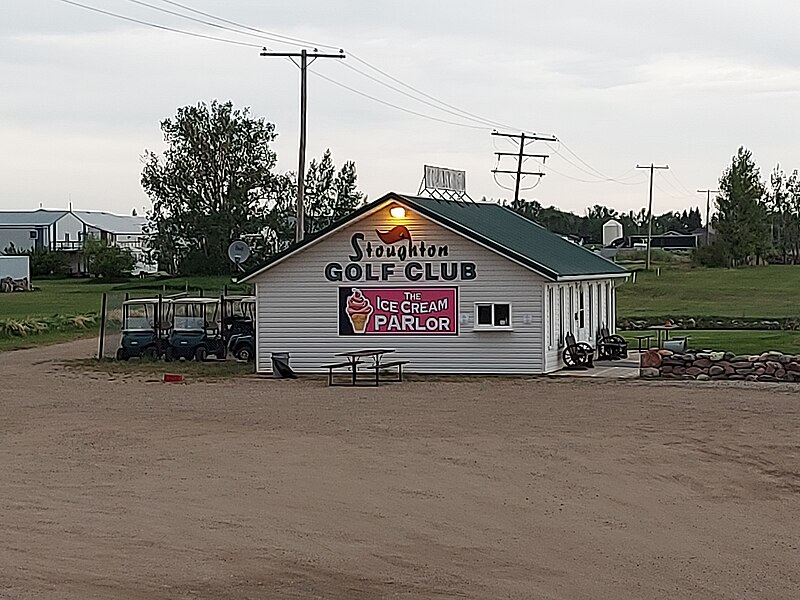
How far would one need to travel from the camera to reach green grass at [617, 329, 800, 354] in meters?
33.8

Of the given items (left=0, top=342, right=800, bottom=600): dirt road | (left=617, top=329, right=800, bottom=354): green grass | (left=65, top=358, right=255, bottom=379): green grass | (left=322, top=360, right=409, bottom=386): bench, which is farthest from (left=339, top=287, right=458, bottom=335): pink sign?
(left=617, top=329, right=800, bottom=354): green grass

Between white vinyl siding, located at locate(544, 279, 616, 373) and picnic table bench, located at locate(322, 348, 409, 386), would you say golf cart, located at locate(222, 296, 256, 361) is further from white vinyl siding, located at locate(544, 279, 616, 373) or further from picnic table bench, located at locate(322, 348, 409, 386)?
white vinyl siding, located at locate(544, 279, 616, 373)

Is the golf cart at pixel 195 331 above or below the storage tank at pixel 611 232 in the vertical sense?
below

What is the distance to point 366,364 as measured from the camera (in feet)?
97.8

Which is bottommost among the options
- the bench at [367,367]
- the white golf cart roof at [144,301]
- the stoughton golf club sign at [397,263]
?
the bench at [367,367]

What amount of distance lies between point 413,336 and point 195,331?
667 centimetres

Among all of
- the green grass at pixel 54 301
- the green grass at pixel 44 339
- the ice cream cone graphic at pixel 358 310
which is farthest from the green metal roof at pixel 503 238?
the green grass at pixel 54 301

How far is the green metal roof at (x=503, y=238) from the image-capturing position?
96.3 feet

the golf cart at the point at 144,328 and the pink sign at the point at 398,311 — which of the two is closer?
the pink sign at the point at 398,311

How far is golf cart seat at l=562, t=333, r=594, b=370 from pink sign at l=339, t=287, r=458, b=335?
9.10 ft

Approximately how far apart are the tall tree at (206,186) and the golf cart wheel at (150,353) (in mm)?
44311

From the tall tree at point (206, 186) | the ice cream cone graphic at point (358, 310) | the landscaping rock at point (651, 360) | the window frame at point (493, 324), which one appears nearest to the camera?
the landscaping rock at point (651, 360)

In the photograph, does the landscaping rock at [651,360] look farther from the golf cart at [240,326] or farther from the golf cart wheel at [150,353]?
the golf cart wheel at [150,353]

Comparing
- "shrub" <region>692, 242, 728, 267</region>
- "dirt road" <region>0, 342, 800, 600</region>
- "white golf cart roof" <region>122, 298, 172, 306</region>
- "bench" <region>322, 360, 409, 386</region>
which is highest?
"shrub" <region>692, 242, 728, 267</region>
